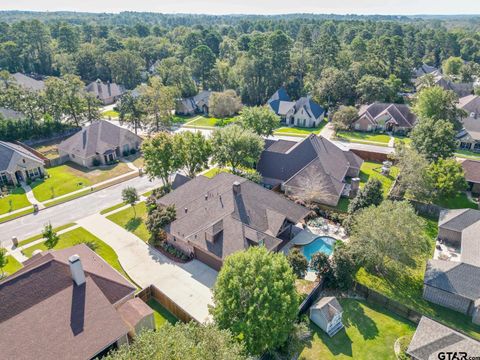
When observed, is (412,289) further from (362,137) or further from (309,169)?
(362,137)

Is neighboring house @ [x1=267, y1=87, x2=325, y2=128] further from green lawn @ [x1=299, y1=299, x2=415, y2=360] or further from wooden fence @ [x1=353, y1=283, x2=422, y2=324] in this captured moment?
green lawn @ [x1=299, y1=299, x2=415, y2=360]

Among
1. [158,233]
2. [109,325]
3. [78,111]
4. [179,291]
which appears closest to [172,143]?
[158,233]

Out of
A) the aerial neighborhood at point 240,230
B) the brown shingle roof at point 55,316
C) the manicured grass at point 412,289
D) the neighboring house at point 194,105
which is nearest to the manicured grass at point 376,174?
the aerial neighborhood at point 240,230

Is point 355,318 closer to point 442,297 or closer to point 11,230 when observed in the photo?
point 442,297

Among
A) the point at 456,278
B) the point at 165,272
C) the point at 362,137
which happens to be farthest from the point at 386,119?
the point at 165,272

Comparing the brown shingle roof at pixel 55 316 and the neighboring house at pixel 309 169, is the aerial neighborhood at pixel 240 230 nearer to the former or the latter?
the brown shingle roof at pixel 55 316

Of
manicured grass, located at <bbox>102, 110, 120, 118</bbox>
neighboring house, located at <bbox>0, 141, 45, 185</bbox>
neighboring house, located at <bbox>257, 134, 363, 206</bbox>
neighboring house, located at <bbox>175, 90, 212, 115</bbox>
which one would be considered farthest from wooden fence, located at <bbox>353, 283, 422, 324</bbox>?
manicured grass, located at <bbox>102, 110, 120, 118</bbox>
